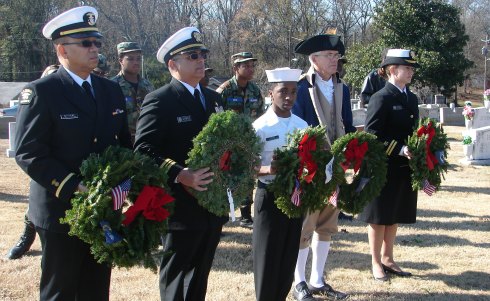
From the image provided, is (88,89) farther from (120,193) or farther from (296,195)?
(296,195)

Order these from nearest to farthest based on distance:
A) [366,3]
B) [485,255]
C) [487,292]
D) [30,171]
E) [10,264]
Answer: [30,171], [487,292], [10,264], [485,255], [366,3]

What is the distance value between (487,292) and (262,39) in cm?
4491

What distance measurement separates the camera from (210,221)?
12.1 ft

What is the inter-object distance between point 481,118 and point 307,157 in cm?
1690

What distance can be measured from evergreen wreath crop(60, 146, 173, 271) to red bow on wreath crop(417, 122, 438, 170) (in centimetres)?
288

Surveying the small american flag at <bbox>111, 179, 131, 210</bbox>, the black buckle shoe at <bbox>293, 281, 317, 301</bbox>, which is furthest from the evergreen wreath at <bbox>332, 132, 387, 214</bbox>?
the small american flag at <bbox>111, 179, 131, 210</bbox>

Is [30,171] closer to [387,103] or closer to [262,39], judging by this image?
[387,103]

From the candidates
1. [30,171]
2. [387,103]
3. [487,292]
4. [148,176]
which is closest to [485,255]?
[487,292]

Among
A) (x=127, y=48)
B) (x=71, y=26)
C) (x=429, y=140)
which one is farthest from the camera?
(x=127, y=48)

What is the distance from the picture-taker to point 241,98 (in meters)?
7.48

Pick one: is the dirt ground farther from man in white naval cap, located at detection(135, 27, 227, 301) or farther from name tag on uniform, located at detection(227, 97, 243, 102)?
name tag on uniform, located at detection(227, 97, 243, 102)

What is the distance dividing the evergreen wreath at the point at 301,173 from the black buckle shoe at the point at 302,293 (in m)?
1.33

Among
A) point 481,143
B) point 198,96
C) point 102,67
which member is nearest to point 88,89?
point 198,96

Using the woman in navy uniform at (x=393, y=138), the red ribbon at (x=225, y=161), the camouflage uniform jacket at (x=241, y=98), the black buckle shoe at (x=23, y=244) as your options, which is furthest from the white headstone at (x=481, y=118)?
the red ribbon at (x=225, y=161)
